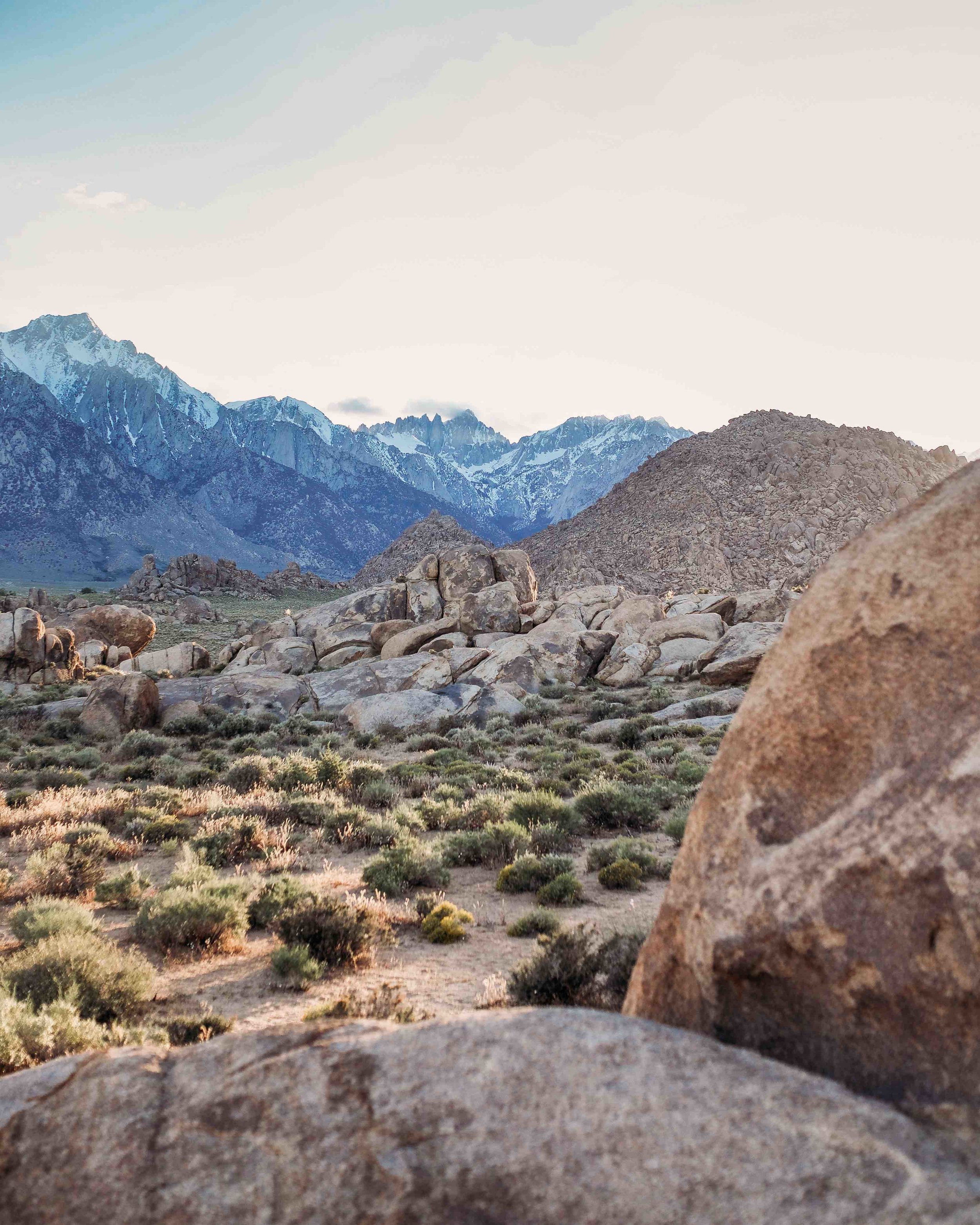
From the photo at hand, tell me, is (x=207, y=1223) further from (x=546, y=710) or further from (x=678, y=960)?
(x=546, y=710)

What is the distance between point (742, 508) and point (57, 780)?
6567 cm

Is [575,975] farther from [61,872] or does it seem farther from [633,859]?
[61,872]

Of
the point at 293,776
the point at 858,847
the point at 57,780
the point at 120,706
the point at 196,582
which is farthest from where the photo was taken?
the point at 196,582

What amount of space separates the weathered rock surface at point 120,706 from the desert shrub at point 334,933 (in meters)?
17.3

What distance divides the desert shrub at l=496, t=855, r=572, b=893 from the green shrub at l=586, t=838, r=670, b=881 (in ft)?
1.48

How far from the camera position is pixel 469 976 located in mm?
6980

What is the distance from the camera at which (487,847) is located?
10.9 meters

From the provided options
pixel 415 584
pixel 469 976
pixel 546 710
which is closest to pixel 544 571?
pixel 415 584

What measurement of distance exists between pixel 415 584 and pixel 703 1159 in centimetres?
3820

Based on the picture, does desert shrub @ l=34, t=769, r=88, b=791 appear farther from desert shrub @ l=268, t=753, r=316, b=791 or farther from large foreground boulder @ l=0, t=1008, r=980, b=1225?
large foreground boulder @ l=0, t=1008, r=980, b=1225

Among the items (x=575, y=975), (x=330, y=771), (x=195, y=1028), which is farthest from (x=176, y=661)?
(x=575, y=975)

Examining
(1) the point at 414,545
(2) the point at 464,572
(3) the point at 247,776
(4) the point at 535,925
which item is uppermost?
(1) the point at 414,545

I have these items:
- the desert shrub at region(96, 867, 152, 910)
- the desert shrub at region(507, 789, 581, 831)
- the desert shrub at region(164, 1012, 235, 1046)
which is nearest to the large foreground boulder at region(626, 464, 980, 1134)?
the desert shrub at region(164, 1012, 235, 1046)

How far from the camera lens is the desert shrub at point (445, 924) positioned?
314 inches
